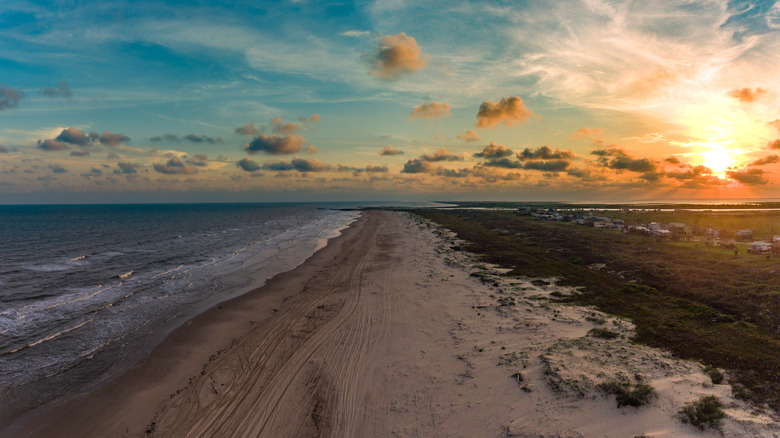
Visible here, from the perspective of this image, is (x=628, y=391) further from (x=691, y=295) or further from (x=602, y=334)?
(x=691, y=295)

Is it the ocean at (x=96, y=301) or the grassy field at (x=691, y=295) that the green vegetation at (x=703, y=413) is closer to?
the grassy field at (x=691, y=295)

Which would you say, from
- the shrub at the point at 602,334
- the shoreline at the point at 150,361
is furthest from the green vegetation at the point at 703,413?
the shoreline at the point at 150,361

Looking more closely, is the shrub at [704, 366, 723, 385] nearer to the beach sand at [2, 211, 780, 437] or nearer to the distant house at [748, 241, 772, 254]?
the beach sand at [2, 211, 780, 437]

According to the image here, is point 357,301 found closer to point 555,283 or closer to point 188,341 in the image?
point 188,341

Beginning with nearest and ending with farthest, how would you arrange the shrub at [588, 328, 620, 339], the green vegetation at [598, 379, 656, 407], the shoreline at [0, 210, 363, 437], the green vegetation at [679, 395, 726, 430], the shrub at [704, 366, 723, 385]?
1. the green vegetation at [679, 395, 726, 430]
2. the green vegetation at [598, 379, 656, 407]
3. the shrub at [704, 366, 723, 385]
4. the shoreline at [0, 210, 363, 437]
5. the shrub at [588, 328, 620, 339]

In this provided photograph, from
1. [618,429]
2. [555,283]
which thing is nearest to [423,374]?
[618,429]

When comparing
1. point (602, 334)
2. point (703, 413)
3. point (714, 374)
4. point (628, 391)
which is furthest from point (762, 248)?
point (628, 391)

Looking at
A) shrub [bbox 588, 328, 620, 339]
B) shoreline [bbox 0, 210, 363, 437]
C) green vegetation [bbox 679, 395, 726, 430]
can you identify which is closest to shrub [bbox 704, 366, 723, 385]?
green vegetation [bbox 679, 395, 726, 430]

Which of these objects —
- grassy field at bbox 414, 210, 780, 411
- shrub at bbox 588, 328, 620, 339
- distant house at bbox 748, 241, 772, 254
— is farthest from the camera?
distant house at bbox 748, 241, 772, 254
